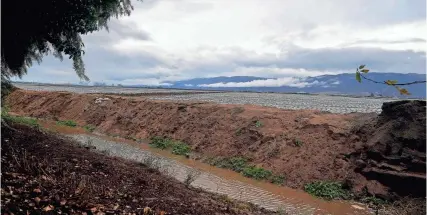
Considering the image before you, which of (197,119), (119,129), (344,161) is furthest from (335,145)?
(119,129)

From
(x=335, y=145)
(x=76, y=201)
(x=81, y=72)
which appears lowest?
(x=335, y=145)

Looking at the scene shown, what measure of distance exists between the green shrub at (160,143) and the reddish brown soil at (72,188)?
11.6 metres

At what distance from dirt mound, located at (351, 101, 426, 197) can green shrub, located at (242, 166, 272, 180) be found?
3.07 m

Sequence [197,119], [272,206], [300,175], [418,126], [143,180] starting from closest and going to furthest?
[143,180] → [272,206] → [418,126] → [300,175] → [197,119]

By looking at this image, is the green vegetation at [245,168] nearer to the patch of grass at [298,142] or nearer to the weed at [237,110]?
the patch of grass at [298,142]

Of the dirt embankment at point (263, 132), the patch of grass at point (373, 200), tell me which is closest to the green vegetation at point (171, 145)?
the dirt embankment at point (263, 132)

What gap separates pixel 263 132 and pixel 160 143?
567 centimetres

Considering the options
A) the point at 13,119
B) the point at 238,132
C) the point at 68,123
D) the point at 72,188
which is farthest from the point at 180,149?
the point at 72,188

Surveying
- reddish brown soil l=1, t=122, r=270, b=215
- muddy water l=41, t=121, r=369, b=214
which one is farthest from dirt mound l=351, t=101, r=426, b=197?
reddish brown soil l=1, t=122, r=270, b=215

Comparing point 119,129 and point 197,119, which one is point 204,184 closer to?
point 197,119

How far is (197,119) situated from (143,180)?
544 inches

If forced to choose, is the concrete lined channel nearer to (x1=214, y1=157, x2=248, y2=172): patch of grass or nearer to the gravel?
the gravel

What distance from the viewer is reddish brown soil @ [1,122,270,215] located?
14.7 ft

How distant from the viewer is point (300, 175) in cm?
1373
